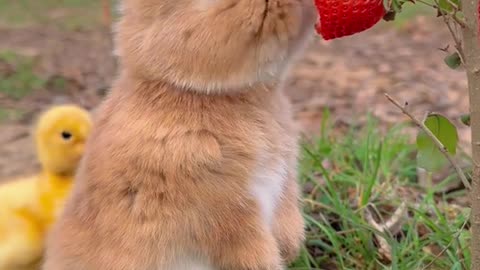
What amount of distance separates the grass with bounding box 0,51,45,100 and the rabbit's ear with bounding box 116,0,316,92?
123 inches

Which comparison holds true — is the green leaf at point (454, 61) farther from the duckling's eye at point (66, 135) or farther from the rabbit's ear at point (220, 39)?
the duckling's eye at point (66, 135)

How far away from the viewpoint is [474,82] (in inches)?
73.6

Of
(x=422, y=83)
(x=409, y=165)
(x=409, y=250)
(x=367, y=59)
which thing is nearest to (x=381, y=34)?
(x=367, y=59)

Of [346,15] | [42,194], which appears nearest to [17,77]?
[42,194]

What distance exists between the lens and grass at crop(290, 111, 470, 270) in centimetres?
272

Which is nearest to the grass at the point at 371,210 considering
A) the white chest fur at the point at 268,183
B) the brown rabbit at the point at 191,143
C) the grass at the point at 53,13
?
the white chest fur at the point at 268,183

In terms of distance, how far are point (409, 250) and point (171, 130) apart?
1.09 metres

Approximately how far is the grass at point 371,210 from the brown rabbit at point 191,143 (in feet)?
2.39

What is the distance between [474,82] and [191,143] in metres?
0.63

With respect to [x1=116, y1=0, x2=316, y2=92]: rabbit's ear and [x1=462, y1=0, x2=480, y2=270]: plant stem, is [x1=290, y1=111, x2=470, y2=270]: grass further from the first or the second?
[x1=116, y1=0, x2=316, y2=92]: rabbit's ear

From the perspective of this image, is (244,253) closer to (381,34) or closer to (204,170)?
(204,170)

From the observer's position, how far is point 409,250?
275 cm

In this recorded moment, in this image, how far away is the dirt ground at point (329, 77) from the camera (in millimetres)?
4496

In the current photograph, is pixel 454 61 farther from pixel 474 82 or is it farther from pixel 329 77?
pixel 329 77
